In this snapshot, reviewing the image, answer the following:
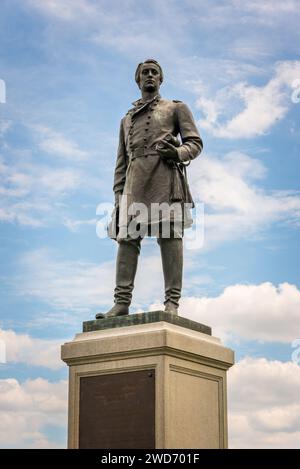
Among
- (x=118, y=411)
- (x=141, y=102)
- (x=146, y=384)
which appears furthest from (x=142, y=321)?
(x=141, y=102)

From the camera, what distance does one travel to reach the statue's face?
43.0 feet

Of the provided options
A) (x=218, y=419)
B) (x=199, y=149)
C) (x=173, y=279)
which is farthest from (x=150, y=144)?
(x=218, y=419)

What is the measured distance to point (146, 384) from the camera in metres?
11.4

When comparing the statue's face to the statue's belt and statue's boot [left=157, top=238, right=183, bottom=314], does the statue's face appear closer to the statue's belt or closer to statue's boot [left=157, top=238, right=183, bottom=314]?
the statue's belt

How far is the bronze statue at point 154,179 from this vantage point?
12469 mm

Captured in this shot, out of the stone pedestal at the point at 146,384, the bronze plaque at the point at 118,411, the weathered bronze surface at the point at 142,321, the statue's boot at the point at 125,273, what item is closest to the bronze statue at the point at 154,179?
the statue's boot at the point at 125,273

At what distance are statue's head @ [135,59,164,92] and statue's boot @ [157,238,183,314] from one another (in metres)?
2.31

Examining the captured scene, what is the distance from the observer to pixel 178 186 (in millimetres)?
12680

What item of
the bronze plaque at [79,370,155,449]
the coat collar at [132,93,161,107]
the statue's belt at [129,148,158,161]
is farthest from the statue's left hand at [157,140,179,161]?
the bronze plaque at [79,370,155,449]

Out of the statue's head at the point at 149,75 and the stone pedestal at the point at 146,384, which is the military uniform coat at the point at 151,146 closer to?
the statue's head at the point at 149,75
